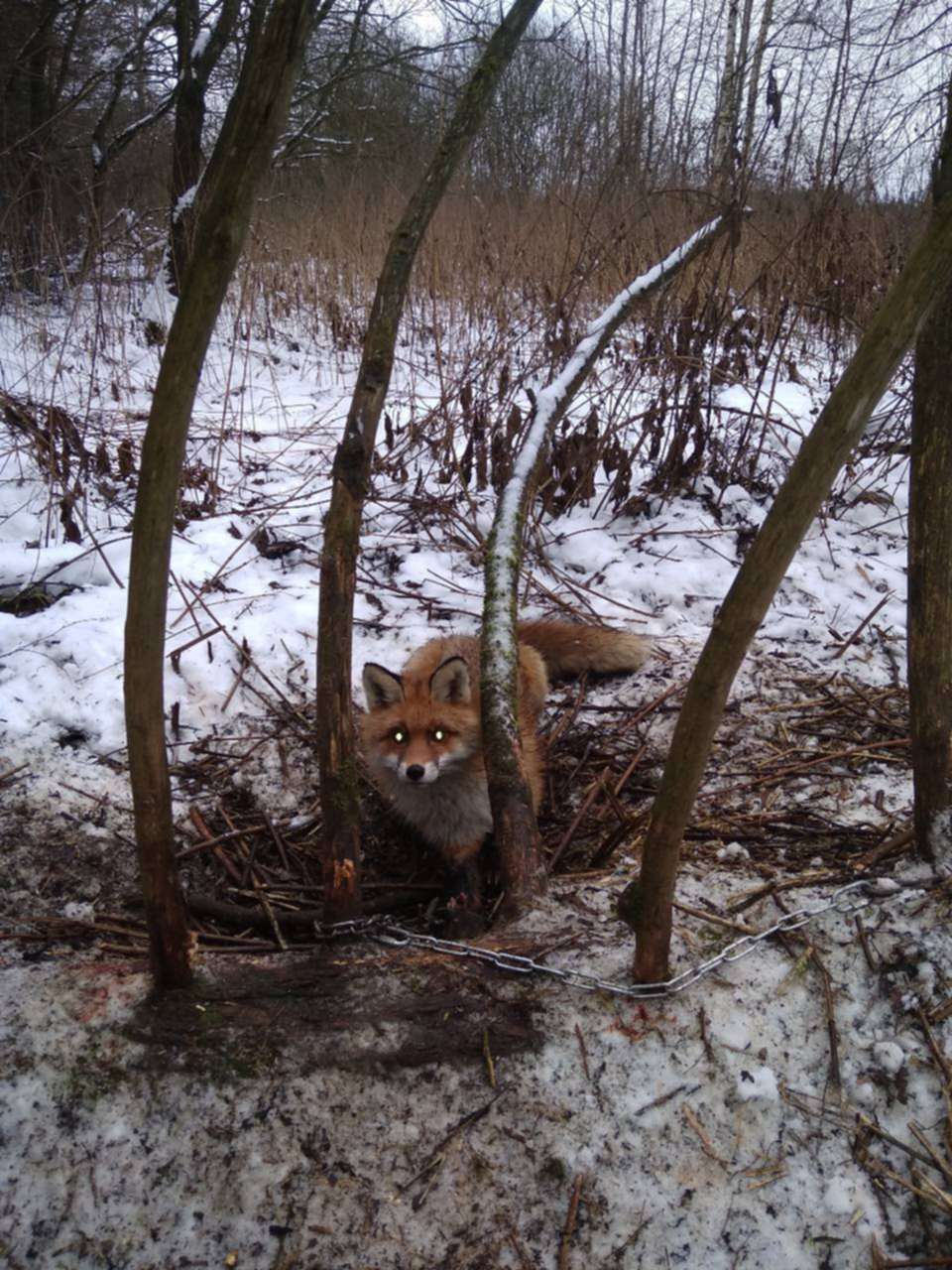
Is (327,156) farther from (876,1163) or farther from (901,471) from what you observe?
(876,1163)

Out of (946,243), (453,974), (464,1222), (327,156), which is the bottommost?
(464,1222)

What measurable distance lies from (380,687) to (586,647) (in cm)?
120

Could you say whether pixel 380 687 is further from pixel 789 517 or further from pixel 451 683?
pixel 789 517

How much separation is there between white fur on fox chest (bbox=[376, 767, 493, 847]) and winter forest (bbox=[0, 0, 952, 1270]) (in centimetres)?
2

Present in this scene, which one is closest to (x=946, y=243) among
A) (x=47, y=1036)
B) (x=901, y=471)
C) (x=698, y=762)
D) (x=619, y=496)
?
(x=698, y=762)

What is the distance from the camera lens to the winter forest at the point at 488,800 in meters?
1.65

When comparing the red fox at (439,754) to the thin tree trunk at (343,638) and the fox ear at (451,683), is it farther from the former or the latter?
the thin tree trunk at (343,638)

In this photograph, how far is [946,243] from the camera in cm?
153

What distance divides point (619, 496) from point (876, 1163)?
4087mm

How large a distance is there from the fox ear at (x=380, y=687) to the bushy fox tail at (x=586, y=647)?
99cm

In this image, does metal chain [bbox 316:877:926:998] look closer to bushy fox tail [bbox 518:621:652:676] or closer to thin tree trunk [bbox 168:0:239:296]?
bushy fox tail [bbox 518:621:652:676]

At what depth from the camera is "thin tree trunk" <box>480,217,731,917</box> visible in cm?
259

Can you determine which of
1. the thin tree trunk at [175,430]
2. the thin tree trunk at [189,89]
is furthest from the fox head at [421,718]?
the thin tree trunk at [189,89]

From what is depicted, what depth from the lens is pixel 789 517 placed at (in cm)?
162
